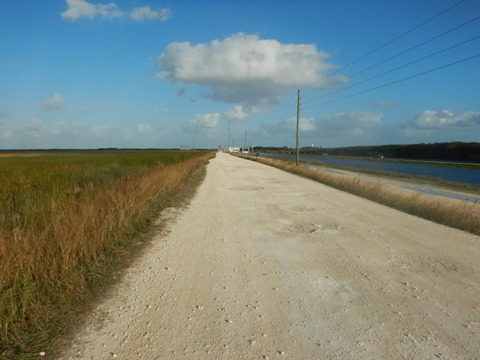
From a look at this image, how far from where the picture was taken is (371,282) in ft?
14.6

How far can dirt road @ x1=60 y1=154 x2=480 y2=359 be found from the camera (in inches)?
A: 115

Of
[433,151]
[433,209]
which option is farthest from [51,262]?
[433,151]

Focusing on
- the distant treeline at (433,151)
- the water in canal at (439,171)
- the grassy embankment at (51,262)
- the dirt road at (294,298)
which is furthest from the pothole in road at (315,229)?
the distant treeline at (433,151)

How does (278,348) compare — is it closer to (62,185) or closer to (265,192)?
(62,185)

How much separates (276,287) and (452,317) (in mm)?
2053

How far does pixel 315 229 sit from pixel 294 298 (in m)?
3.86

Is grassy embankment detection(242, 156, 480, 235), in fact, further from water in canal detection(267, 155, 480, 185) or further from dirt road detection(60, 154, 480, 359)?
water in canal detection(267, 155, 480, 185)

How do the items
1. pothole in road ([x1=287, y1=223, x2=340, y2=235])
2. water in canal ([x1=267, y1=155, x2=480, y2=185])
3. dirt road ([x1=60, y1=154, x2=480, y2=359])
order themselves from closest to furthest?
dirt road ([x1=60, y1=154, x2=480, y2=359]) → pothole in road ([x1=287, y1=223, x2=340, y2=235]) → water in canal ([x1=267, y1=155, x2=480, y2=185])

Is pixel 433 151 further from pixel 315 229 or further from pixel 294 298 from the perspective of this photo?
pixel 294 298

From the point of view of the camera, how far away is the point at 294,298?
12.9 ft

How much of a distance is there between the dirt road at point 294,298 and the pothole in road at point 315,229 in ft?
0.30

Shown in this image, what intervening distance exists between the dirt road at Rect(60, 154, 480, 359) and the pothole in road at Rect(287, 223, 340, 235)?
0.30ft

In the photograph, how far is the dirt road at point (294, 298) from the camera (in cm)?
293

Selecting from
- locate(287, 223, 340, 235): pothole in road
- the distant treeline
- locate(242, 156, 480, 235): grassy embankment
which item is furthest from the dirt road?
the distant treeline
